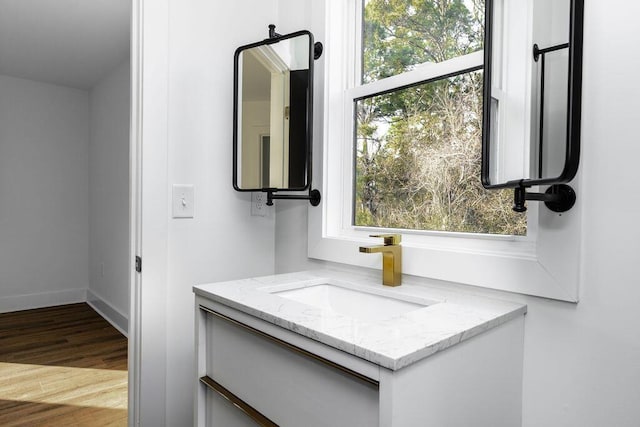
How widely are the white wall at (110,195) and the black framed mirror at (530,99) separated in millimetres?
3096

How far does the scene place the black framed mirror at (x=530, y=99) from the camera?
0.82 metres

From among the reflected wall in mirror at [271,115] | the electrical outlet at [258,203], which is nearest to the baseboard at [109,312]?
the electrical outlet at [258,203]

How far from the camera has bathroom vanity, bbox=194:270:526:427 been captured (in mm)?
711

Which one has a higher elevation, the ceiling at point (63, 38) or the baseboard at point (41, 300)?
the ceiling at point (63, 38)

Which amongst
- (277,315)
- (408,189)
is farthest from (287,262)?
(277,315)

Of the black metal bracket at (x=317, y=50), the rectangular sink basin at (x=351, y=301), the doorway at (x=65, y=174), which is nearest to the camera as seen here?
the rectangular sink basin at (x=351, y=301)

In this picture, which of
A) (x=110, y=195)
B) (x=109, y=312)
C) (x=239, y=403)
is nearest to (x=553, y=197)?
(x=239, y=403)

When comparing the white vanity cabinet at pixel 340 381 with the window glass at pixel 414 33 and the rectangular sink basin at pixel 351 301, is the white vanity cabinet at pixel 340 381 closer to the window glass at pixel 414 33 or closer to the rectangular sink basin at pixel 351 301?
the rectangular sink basin at pixel 351 301

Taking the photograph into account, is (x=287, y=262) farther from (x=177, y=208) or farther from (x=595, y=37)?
(x=595, y=37)

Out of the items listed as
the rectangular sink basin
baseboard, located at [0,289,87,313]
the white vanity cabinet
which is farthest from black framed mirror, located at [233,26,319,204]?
baseboard, located at [0,289,87,313]

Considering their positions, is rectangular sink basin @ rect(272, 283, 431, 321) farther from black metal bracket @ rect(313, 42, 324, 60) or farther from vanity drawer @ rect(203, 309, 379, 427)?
black metal bracket @ rect(313, 42, 324, 60)

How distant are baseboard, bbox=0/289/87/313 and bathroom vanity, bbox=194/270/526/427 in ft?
12.5

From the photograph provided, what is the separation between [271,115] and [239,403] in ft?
3.19

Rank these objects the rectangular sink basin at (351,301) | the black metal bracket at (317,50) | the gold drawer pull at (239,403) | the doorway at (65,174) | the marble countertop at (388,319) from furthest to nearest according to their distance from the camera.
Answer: the doorway at (65,174)
the black metal bracket at (317,50)
the rectangular sink basin at (351,301)
the gold drawer pull at (239,403)
the marble countertop at (388,319)
